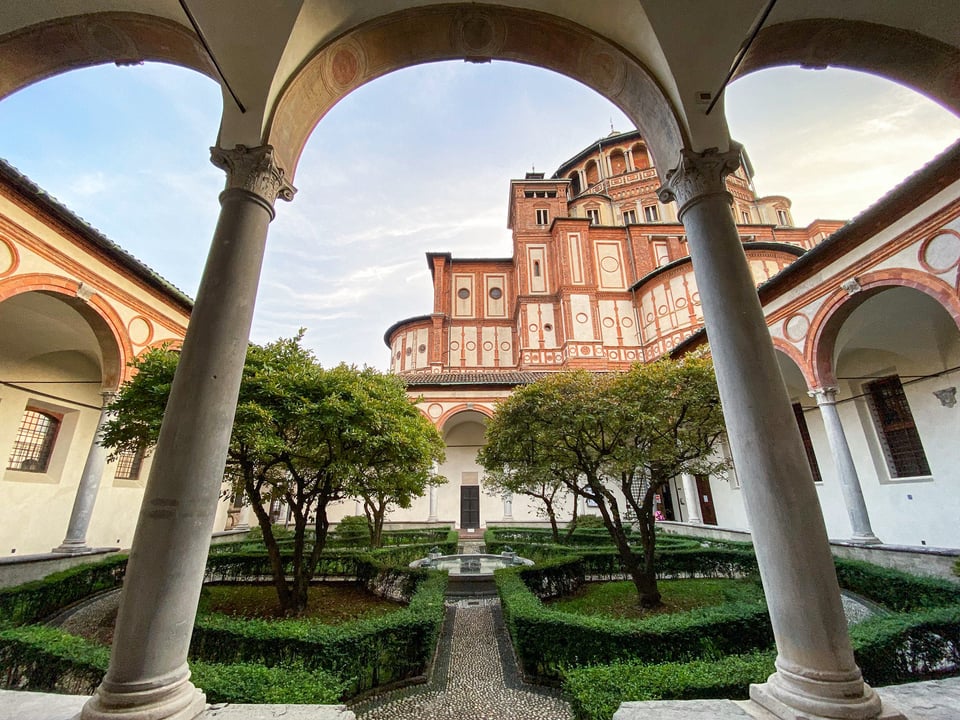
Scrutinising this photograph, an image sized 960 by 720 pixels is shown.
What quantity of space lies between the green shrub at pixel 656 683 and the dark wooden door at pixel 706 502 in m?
16.8

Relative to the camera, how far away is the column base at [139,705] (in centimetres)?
208

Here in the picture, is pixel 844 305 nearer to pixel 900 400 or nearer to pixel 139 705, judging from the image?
pixel 900 400

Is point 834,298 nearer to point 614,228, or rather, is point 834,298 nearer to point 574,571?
A: point 574,571

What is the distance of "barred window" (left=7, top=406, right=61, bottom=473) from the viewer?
431 inches

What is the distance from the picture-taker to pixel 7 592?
6.17 meters

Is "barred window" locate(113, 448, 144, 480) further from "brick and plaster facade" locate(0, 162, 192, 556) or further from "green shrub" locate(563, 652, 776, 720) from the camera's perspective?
"green shrub" locate(563, 652, 776, 720)

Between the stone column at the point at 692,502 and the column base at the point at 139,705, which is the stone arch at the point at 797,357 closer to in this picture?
the stone column at the point at 692,502

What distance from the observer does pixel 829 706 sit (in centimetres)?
214

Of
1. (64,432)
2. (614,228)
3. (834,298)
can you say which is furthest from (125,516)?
(614,228)

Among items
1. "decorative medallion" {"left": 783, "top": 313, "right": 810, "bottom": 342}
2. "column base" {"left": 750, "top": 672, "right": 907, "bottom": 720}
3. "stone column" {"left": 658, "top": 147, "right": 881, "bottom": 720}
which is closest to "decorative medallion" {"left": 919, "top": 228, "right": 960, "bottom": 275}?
"decorative medallion" {"left": 783, "top": 313, "right": 810, "bottom": 342}

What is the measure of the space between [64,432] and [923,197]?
21.6m

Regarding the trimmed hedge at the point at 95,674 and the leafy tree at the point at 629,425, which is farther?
the leafy tree at the point at 629,425

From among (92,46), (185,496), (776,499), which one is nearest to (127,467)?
(92,46)

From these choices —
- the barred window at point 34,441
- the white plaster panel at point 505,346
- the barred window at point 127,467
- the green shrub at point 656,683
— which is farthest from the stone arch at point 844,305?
the barred window at point 34,441
